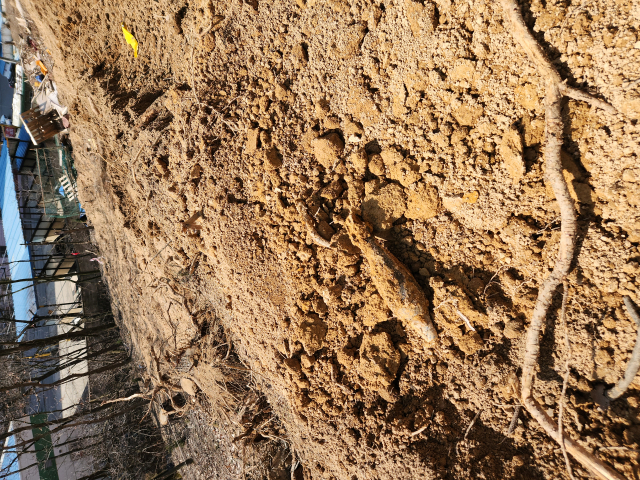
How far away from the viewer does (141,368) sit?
4.53 metres

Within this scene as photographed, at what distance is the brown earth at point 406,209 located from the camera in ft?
3.89

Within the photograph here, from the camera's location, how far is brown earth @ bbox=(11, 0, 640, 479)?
1185 millimetres

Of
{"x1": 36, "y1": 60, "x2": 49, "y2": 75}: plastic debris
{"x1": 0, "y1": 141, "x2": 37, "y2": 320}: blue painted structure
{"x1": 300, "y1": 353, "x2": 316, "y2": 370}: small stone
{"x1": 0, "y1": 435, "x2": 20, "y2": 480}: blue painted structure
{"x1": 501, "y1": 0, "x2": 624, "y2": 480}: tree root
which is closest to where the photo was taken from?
{"x1": 501, "y1": 0, "x2": 624, "y2": 480}: tree root

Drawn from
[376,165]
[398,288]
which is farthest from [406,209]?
[398,288]

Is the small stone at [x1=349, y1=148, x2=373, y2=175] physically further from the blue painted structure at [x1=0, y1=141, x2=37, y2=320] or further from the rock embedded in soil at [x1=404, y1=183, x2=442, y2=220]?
the blue painted structure at [x1=0, y1=141, x2=37, y2=320]

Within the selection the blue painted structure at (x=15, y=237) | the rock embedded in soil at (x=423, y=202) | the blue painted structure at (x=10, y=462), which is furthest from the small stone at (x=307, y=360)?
the blue painted structure at (x=10, y=462)

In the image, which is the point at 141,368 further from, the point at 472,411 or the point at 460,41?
the point at 460,41

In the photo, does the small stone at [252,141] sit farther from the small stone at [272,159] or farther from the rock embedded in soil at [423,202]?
the rock embedded in soil at [423,202]

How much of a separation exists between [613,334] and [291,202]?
1.43 meters

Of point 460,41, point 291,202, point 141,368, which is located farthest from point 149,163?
point 141,368

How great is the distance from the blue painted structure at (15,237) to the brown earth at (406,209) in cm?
600

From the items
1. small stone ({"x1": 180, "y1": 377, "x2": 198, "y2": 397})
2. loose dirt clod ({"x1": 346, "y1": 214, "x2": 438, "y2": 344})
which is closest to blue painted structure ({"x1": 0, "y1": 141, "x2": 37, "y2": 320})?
small stone ({"x1": 180, "y1": 377, "x2": 198, "y2": 397})

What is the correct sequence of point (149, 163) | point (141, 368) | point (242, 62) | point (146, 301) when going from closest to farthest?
point (242, 62), point (149, 163), point (146, 301), point (141, 368)

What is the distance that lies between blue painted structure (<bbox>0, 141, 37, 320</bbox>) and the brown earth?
600cm
